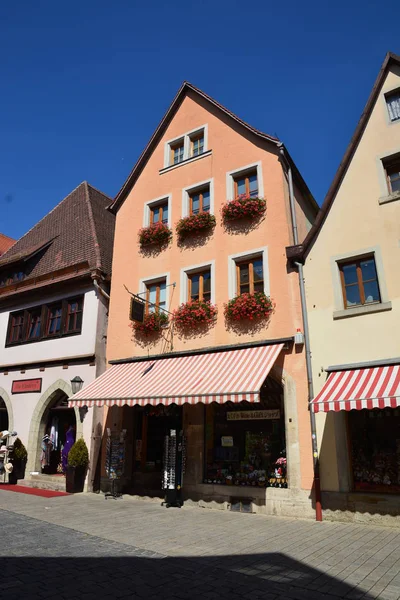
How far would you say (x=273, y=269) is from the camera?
1227 cm

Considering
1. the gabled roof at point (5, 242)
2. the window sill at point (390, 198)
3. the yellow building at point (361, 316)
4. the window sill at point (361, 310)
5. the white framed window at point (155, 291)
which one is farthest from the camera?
the gabled roof at point (5, 242)

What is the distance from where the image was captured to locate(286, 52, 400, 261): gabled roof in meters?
11.7

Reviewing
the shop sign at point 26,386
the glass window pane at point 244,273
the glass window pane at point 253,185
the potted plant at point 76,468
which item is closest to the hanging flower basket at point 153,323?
the glass window pane at point 244,273

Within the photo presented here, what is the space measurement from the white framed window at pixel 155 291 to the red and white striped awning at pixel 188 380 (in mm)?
1976

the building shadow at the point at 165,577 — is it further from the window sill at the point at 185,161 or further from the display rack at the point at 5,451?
the window sill at the point at 185,161

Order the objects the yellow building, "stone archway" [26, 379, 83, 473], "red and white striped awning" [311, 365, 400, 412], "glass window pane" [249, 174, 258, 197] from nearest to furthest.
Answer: "red and white striped awning" [311, 365, 400, 412], the yellow building, "glass window pane" [249, 174, 258, 197], "stone archway" [26, 379, 83, 473]

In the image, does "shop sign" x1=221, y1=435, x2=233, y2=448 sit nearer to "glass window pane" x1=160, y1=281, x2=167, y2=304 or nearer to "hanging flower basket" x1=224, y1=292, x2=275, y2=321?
"hanging flower basket" x1=224, y1=292, x2=275, y2=321

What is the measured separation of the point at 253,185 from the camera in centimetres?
1398

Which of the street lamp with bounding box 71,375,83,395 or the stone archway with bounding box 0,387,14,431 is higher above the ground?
the street lamp with bounding box 71,375,83,395

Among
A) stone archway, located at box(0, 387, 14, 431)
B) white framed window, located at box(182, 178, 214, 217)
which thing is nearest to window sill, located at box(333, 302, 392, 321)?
white framed window, located at box(182, 178, 214, 217)

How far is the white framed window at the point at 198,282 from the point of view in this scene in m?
13.5

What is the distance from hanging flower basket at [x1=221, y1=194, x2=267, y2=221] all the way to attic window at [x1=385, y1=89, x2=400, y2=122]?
164 inches

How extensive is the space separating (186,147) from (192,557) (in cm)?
1375

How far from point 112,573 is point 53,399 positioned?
11.4 metres
